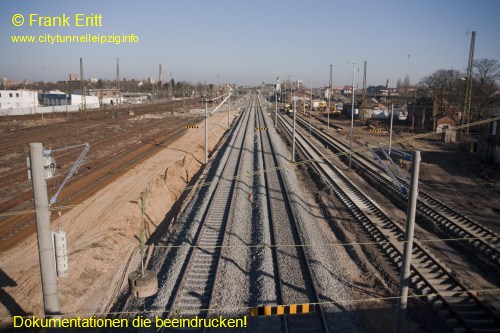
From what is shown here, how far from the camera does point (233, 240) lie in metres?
14.6

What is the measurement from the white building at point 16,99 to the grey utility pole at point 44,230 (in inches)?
3245

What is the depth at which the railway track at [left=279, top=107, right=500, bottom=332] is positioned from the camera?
10.1m

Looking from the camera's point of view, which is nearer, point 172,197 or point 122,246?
point 122,246

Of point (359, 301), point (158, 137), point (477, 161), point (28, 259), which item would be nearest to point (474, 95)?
point (477, 161)

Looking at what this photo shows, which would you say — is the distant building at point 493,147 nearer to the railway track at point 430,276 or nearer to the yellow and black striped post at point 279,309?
the railway track at point 430,276

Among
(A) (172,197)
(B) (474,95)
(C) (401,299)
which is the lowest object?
(A) (172,197)

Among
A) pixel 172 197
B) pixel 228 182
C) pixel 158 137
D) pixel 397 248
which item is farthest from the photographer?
pixel 158 137

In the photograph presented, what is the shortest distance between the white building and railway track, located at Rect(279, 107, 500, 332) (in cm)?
7844

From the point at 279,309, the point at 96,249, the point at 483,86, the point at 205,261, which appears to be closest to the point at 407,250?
the point at 279,309

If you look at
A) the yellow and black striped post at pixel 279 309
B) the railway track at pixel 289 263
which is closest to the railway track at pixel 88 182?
the railway track at pixel 289 263

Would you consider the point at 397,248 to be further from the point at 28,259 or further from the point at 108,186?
the point at 108,186

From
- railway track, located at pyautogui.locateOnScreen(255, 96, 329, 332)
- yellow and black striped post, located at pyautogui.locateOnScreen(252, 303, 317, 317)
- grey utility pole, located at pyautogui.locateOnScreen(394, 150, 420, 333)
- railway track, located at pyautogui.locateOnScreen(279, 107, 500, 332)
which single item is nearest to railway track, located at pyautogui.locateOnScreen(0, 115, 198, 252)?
railway track, located at pyautogui.locateOnScreen(255, 96, 329, 332)

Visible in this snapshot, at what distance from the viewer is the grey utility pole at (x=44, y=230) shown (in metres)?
7.45

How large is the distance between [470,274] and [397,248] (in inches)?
91.5
